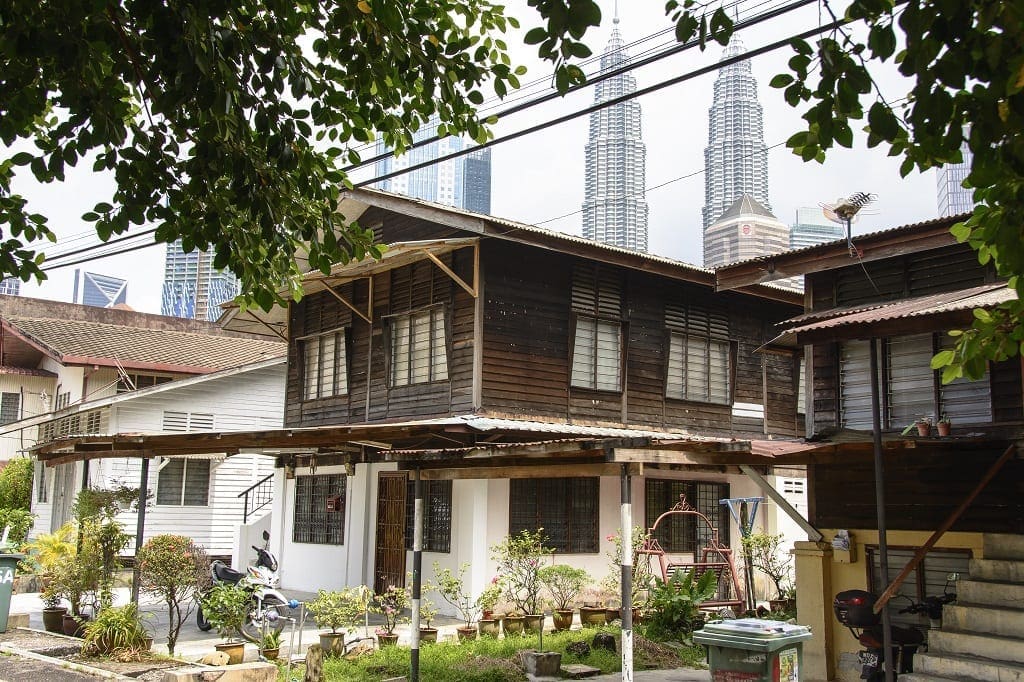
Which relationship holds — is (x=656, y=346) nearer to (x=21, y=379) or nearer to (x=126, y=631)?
(x=126, y=631)

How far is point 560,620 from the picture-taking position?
583 inches

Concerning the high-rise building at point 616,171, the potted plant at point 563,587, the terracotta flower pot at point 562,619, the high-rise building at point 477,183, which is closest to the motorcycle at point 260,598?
the potted plant at point 563,587

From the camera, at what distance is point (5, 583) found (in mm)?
13906

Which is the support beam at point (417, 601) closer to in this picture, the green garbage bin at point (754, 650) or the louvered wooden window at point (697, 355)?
the green garbage bin at point (754, 650)

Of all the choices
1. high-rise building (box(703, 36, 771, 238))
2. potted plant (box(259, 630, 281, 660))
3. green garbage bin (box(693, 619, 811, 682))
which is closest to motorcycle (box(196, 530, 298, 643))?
potted plant (box(259, 630, 281, 660))

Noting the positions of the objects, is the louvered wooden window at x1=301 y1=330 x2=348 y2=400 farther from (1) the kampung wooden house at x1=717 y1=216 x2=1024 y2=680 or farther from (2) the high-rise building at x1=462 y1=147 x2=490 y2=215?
(2) the high-rise building at x1=462 y1=147 x2=490 y2=215

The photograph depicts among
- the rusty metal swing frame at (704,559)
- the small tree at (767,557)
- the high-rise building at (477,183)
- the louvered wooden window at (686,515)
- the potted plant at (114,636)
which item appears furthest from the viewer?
the high-rise building at (477,183)

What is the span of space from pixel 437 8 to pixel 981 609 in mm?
7419

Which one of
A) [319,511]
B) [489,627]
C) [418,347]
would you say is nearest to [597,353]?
[418,347]

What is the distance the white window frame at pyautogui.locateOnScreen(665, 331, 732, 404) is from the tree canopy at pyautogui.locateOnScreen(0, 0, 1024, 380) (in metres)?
11.7

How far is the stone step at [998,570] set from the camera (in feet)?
31.5

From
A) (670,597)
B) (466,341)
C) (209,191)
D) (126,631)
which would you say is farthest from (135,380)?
(209,191)

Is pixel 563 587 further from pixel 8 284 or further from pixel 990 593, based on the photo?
pixel 8 284

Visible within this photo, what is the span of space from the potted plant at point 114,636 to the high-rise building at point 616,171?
13.6m
